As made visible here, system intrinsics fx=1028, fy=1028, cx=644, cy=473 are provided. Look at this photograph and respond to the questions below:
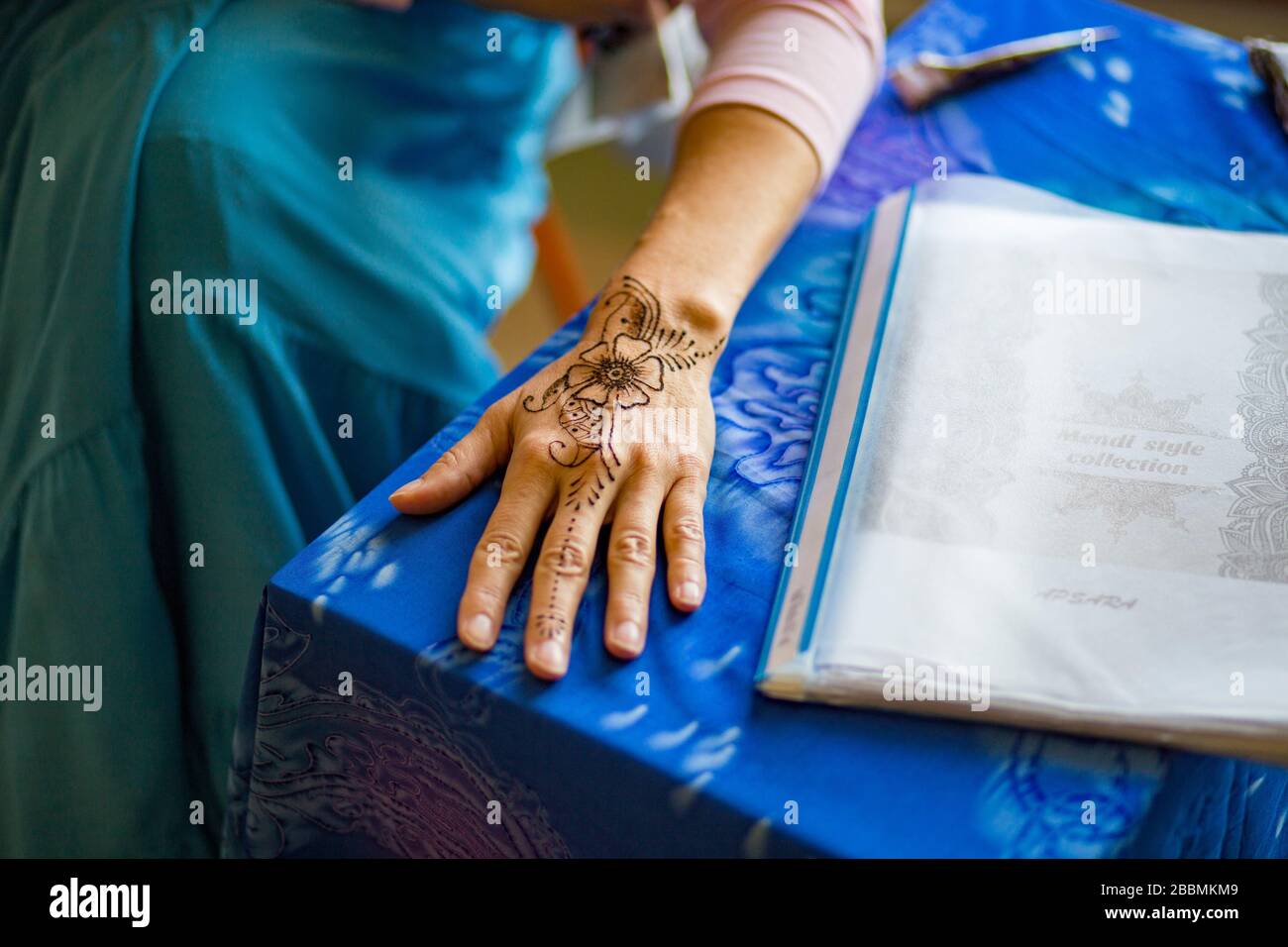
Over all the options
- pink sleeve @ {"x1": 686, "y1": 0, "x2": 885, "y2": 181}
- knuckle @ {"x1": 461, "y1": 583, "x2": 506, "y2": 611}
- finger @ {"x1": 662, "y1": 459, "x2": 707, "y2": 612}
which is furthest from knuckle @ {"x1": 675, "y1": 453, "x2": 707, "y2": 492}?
pink sleeve @ {"x1": 686, "y1": 0, "x2": 885, "y2": 181}

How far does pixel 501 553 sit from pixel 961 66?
506 millimetres

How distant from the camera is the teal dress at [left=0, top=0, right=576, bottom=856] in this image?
0.61 m

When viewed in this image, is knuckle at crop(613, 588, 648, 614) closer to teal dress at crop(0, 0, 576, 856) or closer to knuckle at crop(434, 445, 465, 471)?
knuckle at crop(434, 445, 465, 471)

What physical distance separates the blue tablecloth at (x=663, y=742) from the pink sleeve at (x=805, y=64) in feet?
0.44

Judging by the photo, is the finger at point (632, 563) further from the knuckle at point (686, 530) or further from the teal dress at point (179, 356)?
the teal dress at point (179, 356)

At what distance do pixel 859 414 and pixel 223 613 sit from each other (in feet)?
1.33

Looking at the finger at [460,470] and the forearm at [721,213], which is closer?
the finger at [460,470]

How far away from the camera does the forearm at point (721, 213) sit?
1.80 feet

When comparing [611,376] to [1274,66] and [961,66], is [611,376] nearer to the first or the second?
[961,66]

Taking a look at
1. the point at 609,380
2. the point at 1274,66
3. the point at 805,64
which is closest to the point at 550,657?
the point at 609,380

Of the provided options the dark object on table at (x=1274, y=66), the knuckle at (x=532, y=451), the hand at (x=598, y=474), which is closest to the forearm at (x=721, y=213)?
the hand at (x=598, y=474)

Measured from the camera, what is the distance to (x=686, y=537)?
0.43 m

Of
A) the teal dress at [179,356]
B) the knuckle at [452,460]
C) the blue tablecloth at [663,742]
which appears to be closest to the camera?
the blue tablecloth at [663,742]
